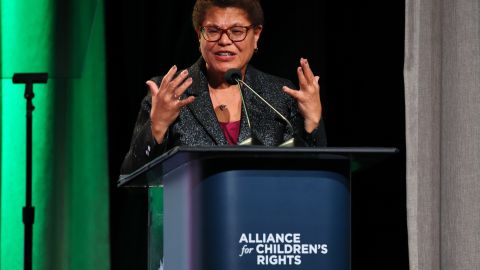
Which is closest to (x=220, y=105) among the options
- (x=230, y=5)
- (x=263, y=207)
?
(x=230, y=5)

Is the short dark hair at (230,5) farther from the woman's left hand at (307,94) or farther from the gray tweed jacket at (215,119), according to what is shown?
the woman's left hand at (307,94)

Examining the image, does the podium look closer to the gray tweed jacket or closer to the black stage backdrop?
the gray tweed jacket

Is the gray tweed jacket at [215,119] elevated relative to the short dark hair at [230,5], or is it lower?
lower

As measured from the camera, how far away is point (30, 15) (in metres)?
3.65

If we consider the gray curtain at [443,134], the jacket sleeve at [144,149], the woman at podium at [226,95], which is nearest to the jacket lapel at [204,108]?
the woman at podium at [226,95]

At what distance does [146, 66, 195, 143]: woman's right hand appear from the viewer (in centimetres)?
204

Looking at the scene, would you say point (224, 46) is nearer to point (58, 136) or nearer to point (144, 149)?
point (144, 149)

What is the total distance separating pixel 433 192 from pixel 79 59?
155cm

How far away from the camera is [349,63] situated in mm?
3840

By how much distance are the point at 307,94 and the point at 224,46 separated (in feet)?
2.38

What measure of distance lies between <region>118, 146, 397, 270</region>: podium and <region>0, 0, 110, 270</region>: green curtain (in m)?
1.84

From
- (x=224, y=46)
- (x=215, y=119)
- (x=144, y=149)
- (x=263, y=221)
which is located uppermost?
(x=224, y=46)

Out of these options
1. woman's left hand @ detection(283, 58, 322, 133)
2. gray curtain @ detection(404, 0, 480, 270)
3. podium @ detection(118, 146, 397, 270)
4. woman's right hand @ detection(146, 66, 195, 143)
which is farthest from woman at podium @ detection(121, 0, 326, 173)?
gray curtain @ detection(404, 0, 480, 270)

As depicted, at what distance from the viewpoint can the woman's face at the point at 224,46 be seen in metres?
2.87
